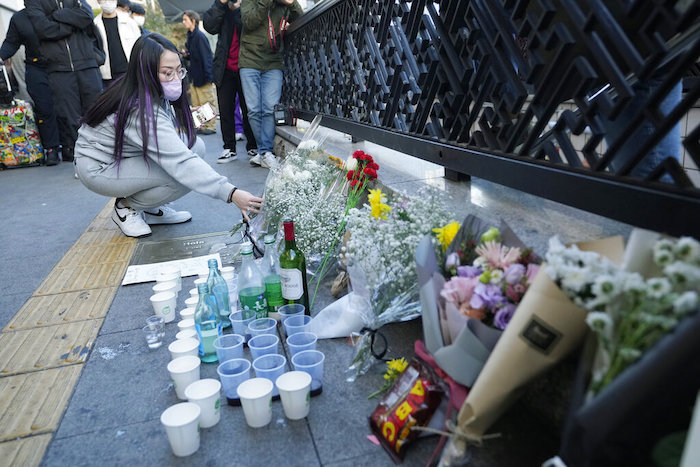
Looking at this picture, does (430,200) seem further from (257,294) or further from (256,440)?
(256,440)

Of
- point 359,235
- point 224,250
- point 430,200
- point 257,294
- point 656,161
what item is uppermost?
point 656,161

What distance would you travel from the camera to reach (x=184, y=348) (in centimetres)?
216

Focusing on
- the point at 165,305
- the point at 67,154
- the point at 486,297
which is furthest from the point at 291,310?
the point at 67,154

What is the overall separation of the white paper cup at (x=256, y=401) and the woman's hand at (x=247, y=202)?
161 cm

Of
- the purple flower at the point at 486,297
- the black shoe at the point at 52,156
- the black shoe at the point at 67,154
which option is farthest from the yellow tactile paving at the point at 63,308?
the black shoe at the point at 67,154

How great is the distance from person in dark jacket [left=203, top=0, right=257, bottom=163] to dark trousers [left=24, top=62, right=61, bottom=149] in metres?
3.05

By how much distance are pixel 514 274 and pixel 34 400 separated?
198 centimetres

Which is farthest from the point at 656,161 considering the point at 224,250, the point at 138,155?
the point at 138,155

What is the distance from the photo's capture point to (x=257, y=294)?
2492 millimetres

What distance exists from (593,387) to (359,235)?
126 cm

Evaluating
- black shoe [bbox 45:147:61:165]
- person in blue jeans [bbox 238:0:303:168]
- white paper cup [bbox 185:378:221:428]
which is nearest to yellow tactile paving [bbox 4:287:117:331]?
white paper cup [bbox 185:378:221:428]

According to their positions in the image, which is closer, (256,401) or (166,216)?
(256,401)

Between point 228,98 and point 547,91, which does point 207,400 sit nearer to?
point 547,91

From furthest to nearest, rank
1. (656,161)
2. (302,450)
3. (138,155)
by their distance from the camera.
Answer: (138,155) < (656,161) < (302,450)
